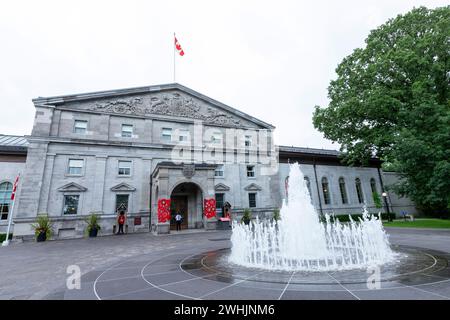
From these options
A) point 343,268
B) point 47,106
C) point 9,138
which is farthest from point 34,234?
point 343,268

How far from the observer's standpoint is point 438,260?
7.11 meters

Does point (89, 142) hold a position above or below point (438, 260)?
above

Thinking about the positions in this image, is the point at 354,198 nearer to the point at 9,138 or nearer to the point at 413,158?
the point at 413,158

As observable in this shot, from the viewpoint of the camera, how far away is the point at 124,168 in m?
23.5

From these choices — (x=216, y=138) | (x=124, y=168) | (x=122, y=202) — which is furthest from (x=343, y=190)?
(x=124, y=168)

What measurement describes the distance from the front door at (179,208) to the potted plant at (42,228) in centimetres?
1063

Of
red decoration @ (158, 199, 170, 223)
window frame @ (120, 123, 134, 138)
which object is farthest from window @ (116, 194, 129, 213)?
window frame @ (120, 123, 134, 138)

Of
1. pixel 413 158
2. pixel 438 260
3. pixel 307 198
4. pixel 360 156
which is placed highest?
pixel 360 156

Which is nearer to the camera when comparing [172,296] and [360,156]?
[172,296]

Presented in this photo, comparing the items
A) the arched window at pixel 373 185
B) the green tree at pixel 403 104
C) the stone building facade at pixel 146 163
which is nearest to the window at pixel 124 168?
the stone building facade at pixel 146 163

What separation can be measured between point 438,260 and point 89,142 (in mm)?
26237

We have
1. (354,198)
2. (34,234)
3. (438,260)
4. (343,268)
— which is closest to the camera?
(343,268)

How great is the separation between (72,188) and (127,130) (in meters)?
8.01

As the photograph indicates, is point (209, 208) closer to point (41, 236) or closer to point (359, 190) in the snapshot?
point (41, 236)
